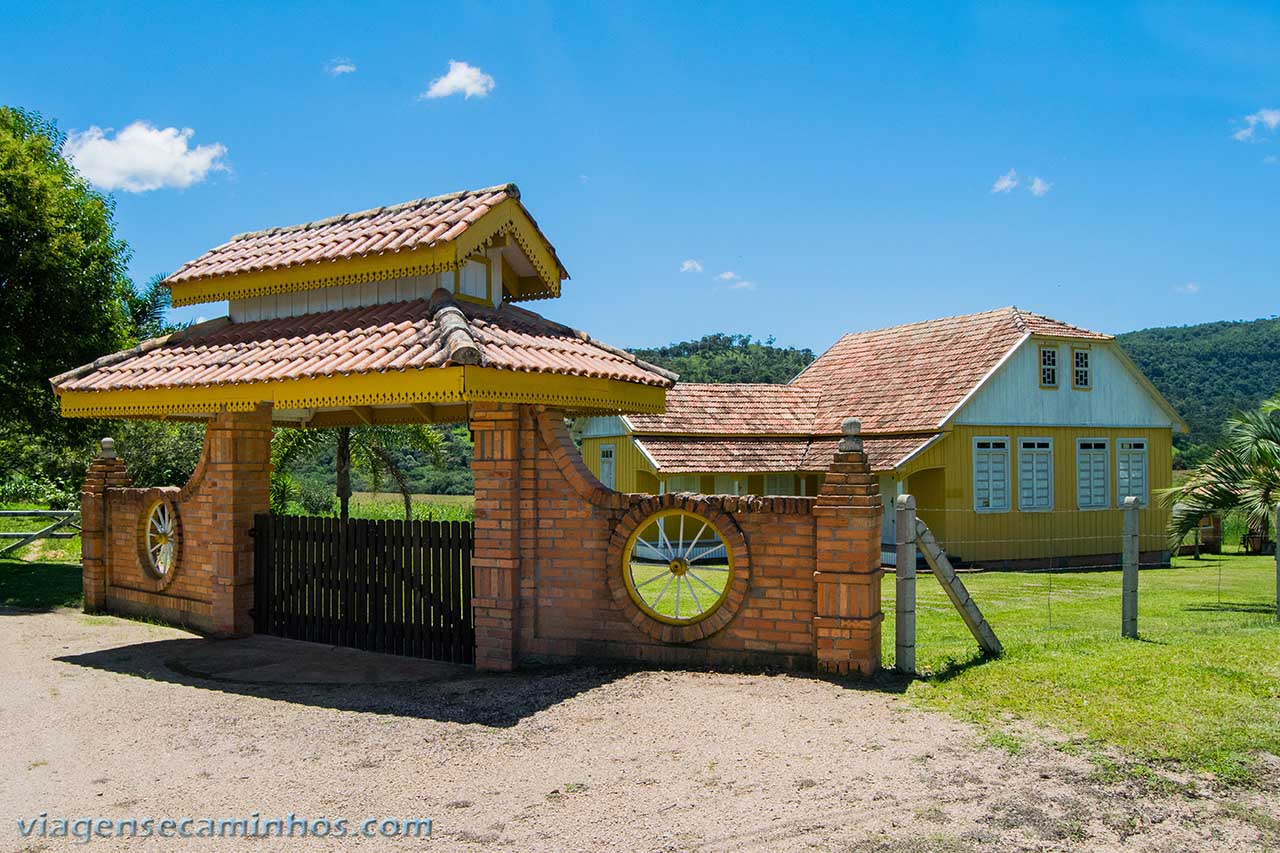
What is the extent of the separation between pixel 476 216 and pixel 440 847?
19.6 ft

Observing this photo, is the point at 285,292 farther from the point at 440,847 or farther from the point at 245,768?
the point at 440,847

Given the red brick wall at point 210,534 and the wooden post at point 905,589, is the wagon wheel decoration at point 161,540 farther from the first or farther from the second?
the wooden post at point 905,589

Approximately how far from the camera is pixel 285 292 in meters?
10.1

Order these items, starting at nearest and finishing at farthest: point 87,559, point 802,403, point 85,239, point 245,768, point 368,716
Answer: point 245,768 < point 368,716 < point 87,559 < point 85,239 < point 802,403

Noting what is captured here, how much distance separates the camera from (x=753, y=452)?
2475 centimetres

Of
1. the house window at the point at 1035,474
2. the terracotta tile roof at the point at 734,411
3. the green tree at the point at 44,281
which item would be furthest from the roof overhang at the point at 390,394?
the house window at the point at 1035,474

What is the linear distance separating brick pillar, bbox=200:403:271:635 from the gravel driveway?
2.05m

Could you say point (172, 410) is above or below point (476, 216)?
below

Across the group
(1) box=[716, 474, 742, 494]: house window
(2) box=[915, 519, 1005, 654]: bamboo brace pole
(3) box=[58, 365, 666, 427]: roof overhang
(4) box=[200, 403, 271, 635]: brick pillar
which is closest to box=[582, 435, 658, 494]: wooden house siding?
(1) box=[716, 474, 742, 494]: house window

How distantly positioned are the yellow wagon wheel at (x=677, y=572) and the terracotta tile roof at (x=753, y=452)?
1532mm

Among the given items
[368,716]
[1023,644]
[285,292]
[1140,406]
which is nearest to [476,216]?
[285,292]

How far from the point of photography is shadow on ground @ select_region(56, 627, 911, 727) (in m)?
7.28

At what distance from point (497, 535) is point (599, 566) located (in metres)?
0.93

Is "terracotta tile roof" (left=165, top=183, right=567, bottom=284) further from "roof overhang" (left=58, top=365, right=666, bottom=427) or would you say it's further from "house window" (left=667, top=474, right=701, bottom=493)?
"house window" (left=667, top=474, right=701, bottom=493)
